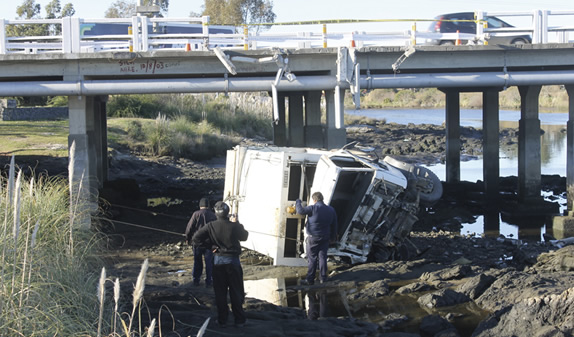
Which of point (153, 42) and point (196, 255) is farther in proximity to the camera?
point (153, 42)

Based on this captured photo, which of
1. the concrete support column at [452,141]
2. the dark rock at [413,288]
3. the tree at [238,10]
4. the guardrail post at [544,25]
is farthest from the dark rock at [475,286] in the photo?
the tree at [238,10]

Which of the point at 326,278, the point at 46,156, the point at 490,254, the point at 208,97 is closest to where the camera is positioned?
the point at 326,278

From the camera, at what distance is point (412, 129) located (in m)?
58.9

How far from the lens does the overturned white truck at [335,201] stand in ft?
48.8

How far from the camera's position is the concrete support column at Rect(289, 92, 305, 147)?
27.8m

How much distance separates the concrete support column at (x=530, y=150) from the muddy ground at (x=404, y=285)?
196 centimetres

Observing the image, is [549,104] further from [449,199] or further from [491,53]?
[491,53]

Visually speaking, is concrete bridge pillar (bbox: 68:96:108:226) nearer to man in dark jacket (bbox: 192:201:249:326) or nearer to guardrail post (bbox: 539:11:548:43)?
man in dark jacket (bbox: 192:201:249:326)

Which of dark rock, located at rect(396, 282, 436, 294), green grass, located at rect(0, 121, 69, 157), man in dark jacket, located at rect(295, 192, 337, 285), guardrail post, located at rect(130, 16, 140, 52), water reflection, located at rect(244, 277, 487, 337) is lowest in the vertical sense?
water reflection, located at rect(244, 277, 487, 337)

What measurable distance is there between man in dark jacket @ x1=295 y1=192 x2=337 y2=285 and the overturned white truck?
80 cm

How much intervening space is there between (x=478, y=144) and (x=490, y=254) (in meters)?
34.3

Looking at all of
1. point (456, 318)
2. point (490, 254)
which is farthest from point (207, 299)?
point (490, 254)

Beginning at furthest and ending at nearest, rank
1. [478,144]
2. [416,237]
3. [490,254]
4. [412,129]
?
[412,129] → [478,144] → [416,237] → [490,254]

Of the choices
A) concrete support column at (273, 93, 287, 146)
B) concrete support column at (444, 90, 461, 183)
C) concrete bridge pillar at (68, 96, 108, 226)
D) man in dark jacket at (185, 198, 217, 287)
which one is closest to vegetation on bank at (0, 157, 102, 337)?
man in dark jacket at (185, 198, 217, 287)
